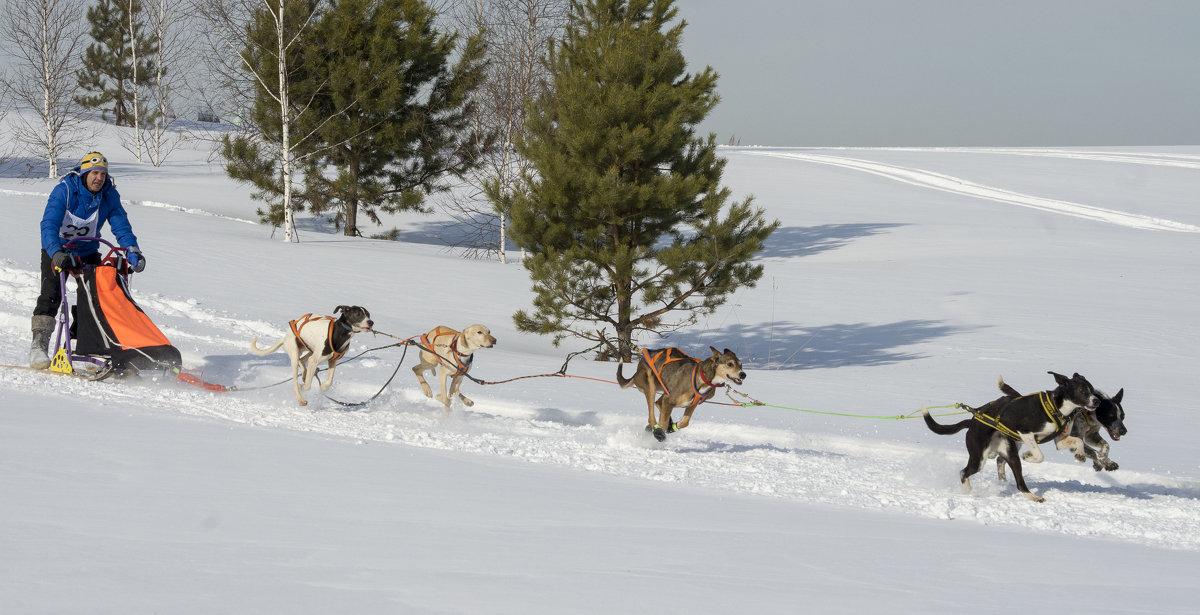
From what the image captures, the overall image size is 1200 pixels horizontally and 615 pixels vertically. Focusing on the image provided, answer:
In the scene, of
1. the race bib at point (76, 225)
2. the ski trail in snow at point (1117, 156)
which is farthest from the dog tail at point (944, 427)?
the ski trail in snow at point (1117, 156)

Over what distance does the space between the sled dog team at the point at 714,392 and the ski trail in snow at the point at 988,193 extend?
24.2 m

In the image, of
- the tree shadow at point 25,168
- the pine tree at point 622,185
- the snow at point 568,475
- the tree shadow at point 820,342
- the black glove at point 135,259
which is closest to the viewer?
the snow at point 568,475

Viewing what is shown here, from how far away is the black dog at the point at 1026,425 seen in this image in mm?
5277

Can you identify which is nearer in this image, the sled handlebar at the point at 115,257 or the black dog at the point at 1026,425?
the black dog at the point at 1026,425

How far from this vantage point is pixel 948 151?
53531 millimetres

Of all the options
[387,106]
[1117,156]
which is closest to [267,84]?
[387,106]

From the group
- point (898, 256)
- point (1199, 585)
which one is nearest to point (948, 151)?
point (898, 256)

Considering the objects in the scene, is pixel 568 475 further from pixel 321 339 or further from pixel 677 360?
pixel 321 339

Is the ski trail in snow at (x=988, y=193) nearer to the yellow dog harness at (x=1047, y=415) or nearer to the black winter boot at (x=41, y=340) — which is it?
the yellow dog harness at (x=1047, y=415)

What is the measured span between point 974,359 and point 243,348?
9.19 m

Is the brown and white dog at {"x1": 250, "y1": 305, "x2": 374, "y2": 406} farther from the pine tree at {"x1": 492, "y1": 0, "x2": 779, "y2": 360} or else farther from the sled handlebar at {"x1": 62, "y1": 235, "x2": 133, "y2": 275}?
the pine tree at {"x1": 492, "y1": 0, "x2": 779, "y2": 360}

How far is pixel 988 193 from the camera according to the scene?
34781 millimetres

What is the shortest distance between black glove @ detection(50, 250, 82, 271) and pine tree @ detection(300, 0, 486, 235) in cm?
1376

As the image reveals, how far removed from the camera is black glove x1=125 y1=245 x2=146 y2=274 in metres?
7.24
